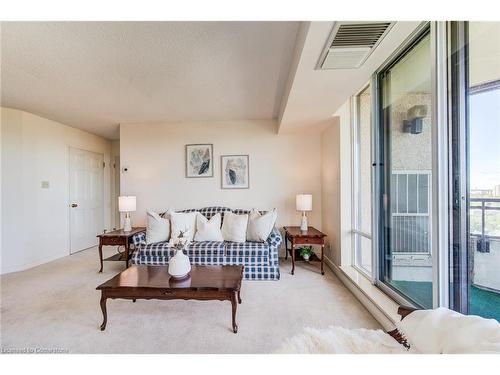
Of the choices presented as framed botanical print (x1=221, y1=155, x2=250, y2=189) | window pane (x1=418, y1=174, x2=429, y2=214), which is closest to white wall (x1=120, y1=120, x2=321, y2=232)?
framed botanical print (x1=221, y1=155, x2=250, y2=189)

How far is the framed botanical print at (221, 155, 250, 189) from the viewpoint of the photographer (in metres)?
3.91

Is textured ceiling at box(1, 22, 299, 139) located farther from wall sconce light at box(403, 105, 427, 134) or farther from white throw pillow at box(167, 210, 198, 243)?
white throw pillow at box(167, 210, 198, 243)

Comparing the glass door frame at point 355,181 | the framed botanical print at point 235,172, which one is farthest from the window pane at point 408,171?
the framed botanical print at point 235,172

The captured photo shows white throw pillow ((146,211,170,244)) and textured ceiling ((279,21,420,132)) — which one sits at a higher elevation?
textured ceiling ((279,21,420,132))

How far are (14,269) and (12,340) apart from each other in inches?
88.9

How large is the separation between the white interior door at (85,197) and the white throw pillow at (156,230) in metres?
2.16

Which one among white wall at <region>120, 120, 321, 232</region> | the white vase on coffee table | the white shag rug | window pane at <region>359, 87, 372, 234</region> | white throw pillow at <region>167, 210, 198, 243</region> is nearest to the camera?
the white shag rug

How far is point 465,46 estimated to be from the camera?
4.34ft

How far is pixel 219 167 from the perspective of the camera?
13.0 ft

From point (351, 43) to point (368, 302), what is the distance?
222 cm

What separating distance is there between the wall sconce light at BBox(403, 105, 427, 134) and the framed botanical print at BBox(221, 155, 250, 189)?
2.46 meters

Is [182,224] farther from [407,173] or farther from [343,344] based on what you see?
[407,173]

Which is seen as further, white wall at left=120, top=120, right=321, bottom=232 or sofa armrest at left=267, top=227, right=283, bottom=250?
white wall at left=120, top=120, right=321, bottom=232

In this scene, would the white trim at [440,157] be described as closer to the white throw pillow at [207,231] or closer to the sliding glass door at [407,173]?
the sliding glass door at [407,173]
